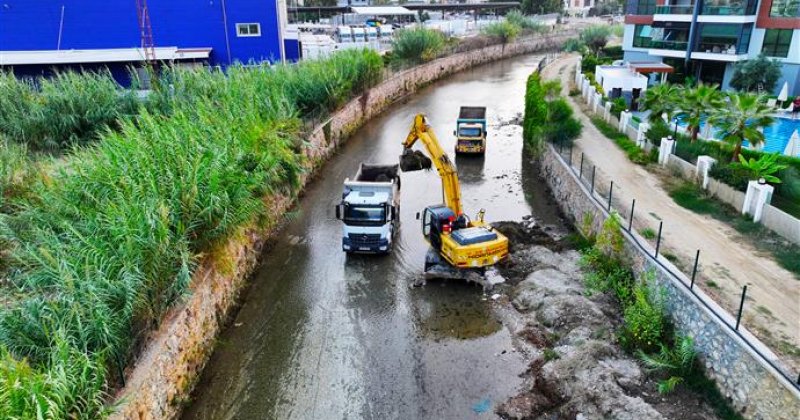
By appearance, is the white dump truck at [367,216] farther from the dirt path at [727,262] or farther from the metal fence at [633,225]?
the dirt path at [727,262]

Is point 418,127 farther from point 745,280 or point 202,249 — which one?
point 745,280

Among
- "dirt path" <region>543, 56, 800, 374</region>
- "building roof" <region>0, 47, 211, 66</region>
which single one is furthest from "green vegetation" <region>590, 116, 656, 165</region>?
"building roof" <region>0, 47, 211, 66</region>

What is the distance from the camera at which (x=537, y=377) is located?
1318cm

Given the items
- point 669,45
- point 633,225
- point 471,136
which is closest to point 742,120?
point 633,225

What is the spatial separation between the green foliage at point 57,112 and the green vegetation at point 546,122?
65.4 ft

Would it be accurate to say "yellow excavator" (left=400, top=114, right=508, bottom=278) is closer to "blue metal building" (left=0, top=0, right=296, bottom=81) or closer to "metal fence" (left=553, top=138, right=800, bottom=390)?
"metal fence" (left=553, top=138, right=800, bottom=390)

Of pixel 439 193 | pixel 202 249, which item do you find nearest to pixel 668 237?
pixel 439 193

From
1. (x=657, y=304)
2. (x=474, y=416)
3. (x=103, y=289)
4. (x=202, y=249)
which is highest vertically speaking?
(x=103, y=289)

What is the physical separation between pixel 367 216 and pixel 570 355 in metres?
7.97

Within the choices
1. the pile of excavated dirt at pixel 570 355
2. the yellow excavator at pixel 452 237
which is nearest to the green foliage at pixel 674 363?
the pile of excavated dirt at pixel 570 355

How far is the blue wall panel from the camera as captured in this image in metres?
36.2

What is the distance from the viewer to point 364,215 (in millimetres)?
18156

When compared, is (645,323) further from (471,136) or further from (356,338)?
(471,136)

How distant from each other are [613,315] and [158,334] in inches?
457
